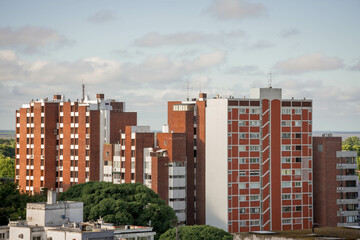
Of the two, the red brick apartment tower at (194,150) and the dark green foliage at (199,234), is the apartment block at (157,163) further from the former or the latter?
the dark green foliage at (199,234)

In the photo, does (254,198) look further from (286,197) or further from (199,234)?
(199,234)

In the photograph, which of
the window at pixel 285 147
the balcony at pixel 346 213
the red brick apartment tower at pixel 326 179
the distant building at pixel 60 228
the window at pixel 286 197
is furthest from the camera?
the window at pixel 285 147

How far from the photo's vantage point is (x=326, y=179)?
15675 centimetres

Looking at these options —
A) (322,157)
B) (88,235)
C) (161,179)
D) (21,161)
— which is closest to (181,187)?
(161,179)

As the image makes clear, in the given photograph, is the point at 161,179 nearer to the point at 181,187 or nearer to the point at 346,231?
the point at 181,187

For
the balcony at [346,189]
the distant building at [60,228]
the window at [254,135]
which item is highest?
the window at [254,135]

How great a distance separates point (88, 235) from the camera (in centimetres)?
9200

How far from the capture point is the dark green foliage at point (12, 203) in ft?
405

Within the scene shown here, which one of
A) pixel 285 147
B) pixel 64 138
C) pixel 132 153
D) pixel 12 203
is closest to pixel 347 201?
pixel 285 147

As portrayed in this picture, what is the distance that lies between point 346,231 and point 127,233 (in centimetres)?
3282

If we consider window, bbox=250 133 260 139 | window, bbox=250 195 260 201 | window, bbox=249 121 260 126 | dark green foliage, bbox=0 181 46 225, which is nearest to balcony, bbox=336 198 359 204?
window, bbox=250 195 260 201

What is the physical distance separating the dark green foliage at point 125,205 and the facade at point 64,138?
95.1 ft

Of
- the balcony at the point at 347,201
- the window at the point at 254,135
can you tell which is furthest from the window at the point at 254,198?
the balcony at the point at 347,201

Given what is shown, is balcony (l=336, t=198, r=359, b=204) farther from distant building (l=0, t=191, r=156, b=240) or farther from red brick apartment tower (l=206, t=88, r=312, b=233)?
distant building (l=0, t=191, r=156, b=240)
